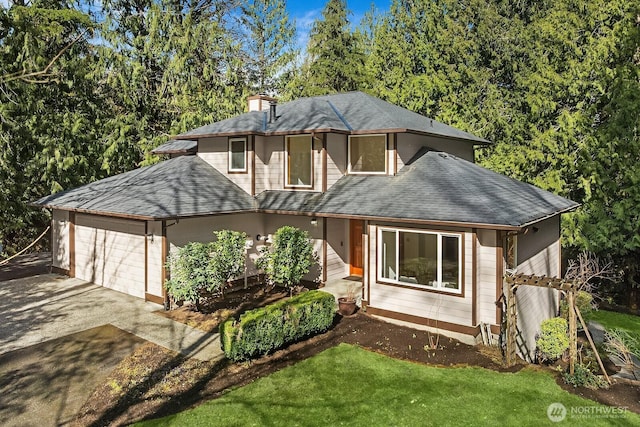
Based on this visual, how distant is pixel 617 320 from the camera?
1623cm

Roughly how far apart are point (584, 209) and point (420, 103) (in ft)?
42.2

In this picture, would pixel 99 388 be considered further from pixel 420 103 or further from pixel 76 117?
pixel 420 103

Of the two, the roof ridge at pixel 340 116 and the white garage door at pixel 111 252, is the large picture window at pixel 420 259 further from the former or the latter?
the white garage door at pixel 111 252

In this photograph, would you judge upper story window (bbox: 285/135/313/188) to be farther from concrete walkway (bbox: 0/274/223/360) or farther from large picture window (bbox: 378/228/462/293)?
concrete walkway (bbox: 0/274/223/360)

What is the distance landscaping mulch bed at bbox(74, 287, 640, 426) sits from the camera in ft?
22.9

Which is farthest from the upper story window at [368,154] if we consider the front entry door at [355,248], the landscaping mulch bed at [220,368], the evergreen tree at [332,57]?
the evergreen tree at [332,57]

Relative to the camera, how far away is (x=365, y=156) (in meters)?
14.5

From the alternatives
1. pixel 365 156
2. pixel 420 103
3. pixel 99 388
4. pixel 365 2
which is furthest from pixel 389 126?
pixel 365 2

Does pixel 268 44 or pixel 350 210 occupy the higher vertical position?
pixel 268 44

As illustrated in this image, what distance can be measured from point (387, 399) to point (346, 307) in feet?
14.5

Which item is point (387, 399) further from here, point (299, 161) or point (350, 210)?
point (299, 161)

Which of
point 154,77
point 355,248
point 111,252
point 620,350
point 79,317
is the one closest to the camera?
point 620,350

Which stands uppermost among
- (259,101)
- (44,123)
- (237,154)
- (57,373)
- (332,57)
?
(332,57)

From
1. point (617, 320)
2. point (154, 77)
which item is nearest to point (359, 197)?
point (617, 320)
